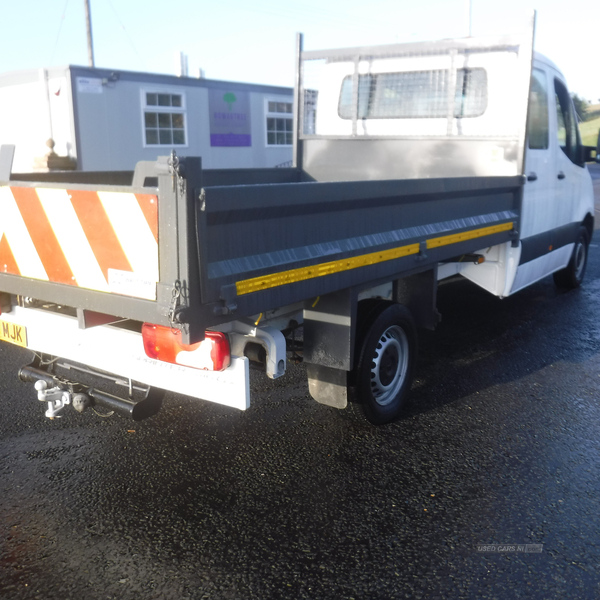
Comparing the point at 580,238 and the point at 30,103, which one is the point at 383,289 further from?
the point at 30,103

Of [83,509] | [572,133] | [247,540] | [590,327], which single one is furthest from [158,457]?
[572,133]

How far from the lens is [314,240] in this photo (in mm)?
3305

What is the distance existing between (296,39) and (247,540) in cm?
498

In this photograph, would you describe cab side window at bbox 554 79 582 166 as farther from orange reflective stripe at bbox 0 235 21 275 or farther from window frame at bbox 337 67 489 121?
orange reflective stripe at bbox 0 235 21 275

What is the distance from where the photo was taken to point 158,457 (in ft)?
12.7

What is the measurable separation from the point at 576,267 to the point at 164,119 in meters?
11.5

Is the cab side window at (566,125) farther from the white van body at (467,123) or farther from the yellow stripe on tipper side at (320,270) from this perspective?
the yellow stripe on tipper side at (320,270)

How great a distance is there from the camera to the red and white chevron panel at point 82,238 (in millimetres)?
2775

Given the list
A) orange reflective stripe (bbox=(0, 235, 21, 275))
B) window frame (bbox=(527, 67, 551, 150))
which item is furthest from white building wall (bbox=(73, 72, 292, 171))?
orange reflective stripe (bbox=(0, 235, 21, 275))

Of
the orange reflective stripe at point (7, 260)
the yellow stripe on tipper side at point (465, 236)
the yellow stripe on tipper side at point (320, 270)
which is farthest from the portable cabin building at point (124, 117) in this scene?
the yellow stripe on tipper side at point (320, 270)

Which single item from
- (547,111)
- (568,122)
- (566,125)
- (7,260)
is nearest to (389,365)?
(7,260)

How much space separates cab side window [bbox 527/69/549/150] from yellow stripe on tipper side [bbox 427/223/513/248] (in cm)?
97

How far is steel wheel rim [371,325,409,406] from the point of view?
4195mm

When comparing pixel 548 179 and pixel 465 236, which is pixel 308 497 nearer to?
pixel 465 236
